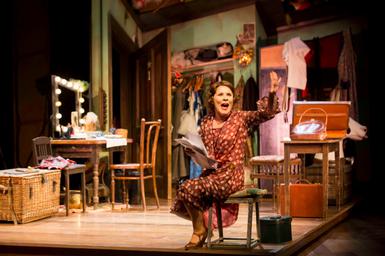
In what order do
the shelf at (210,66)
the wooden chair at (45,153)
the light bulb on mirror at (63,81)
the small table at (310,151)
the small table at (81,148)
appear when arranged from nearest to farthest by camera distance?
the small table at (310,151), the wooden chair at (45,153), the small table at (81,148), the light bulb on mirror at (63,81), the shelf at (210,66)

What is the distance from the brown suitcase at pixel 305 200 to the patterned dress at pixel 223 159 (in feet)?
6.10

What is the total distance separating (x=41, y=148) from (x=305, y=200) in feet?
9.63

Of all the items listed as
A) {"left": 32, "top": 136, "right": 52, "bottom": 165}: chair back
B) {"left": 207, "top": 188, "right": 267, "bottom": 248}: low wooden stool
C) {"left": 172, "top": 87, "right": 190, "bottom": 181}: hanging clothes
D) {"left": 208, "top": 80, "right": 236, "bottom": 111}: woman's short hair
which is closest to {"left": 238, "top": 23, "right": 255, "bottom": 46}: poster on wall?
{"left": 172, "top": 87, "right": 190, "bottom": 181}: hanging clothes

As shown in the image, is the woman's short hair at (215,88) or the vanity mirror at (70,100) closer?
the woman's short hair at (215,88)

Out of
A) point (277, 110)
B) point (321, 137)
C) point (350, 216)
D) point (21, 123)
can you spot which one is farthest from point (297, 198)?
point (21, 123)

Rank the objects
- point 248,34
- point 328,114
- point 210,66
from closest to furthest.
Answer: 1. point 328,114
2. point 248,34
3. point 210,66

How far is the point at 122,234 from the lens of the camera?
5430mm

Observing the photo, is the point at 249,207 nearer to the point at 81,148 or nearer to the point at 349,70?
the point at 81,148

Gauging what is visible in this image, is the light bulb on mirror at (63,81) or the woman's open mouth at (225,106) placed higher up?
the light bulb on mirror at (63,81)

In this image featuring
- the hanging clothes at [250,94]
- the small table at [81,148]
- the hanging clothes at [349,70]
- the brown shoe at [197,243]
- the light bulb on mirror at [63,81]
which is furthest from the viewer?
the hanging clothes at [250,94]

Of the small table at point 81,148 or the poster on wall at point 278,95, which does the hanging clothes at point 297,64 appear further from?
the small table at point 81,148

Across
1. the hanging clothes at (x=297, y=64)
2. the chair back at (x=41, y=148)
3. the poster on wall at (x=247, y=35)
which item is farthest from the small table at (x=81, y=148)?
the poster on wall at (x=247, y=35)

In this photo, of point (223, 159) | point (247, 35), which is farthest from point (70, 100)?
point (223, 159)

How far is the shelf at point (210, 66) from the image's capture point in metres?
9.95
